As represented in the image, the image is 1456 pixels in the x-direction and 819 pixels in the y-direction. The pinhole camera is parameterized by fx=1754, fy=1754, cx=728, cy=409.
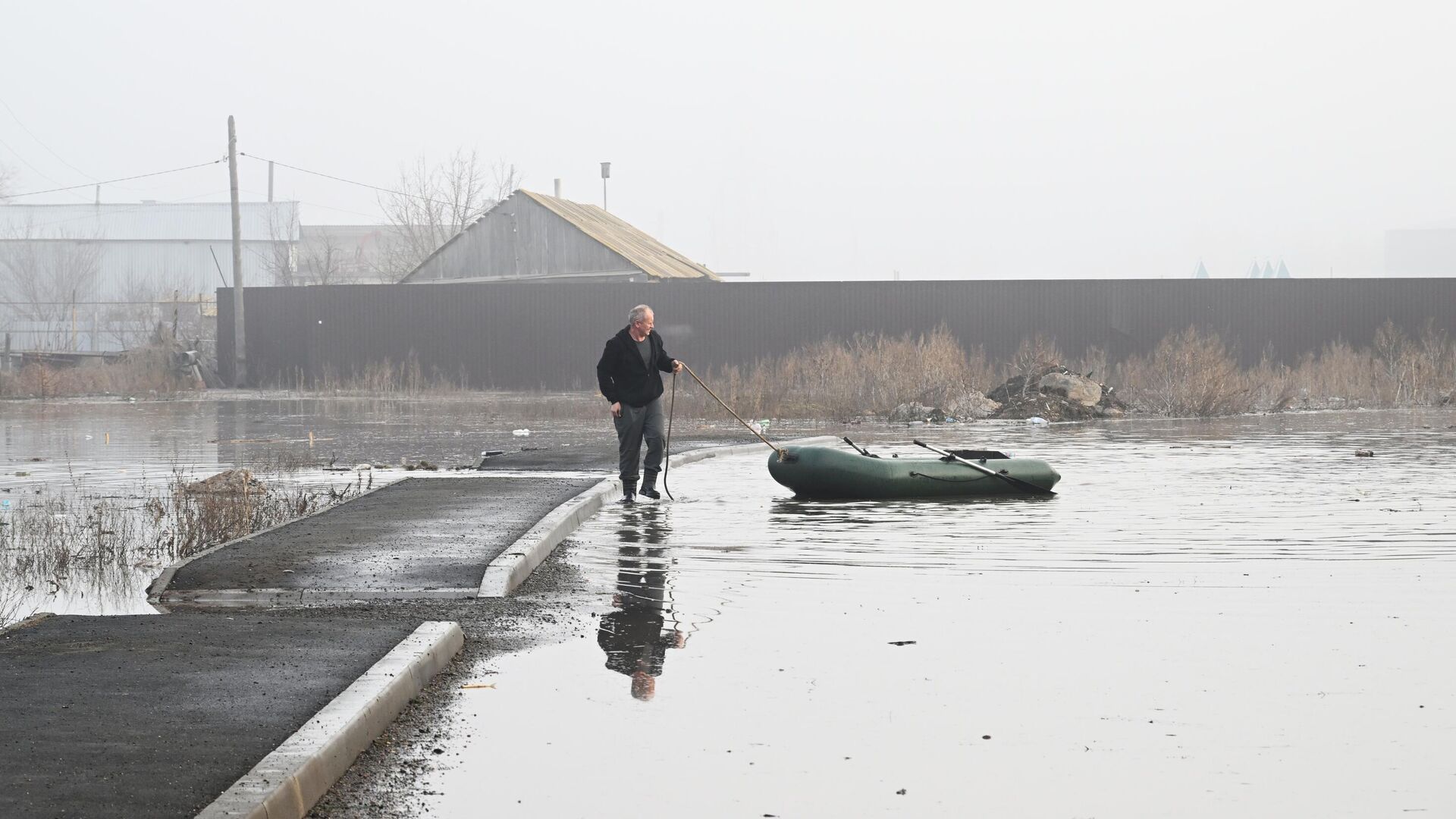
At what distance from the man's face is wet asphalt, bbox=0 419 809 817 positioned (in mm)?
3631

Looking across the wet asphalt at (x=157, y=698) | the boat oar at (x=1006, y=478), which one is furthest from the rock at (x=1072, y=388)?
the wet asphalt at (x=157, y=698)

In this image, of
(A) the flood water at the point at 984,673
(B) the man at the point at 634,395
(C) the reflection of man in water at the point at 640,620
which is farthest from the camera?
(B) the man at the point at 634,395

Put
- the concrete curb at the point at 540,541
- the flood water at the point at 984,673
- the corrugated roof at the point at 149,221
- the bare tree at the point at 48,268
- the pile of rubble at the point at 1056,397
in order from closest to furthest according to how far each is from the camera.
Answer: the flood water at the point at 984,673 → the concrete curb at the point at 540,541 → the pile of rubble at the point at 1056,397 → the bare tree at the point at 48,268 → the corrugated roof at the point at 149,221

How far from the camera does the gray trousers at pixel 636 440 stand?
15914 millimetres

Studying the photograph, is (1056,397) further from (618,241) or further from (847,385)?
(618,241)

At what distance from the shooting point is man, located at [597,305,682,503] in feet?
52.2

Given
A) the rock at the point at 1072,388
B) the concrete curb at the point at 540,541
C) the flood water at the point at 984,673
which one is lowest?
the flood water at the point at 984,673

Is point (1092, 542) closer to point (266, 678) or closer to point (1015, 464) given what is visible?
point (1015, 464)

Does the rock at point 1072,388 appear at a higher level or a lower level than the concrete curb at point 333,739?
higher

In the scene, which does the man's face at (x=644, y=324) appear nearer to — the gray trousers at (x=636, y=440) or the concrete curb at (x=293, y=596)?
the gray trousers at (x=636, y=440)

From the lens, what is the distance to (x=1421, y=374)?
36.4 m

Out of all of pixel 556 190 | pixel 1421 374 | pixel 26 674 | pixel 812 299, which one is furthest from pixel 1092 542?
pixel 556 190

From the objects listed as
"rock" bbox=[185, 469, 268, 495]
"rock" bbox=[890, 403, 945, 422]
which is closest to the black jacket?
"rock" bbox=[185, 469, 268, 495]

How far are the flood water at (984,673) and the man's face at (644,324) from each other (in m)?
2.28
